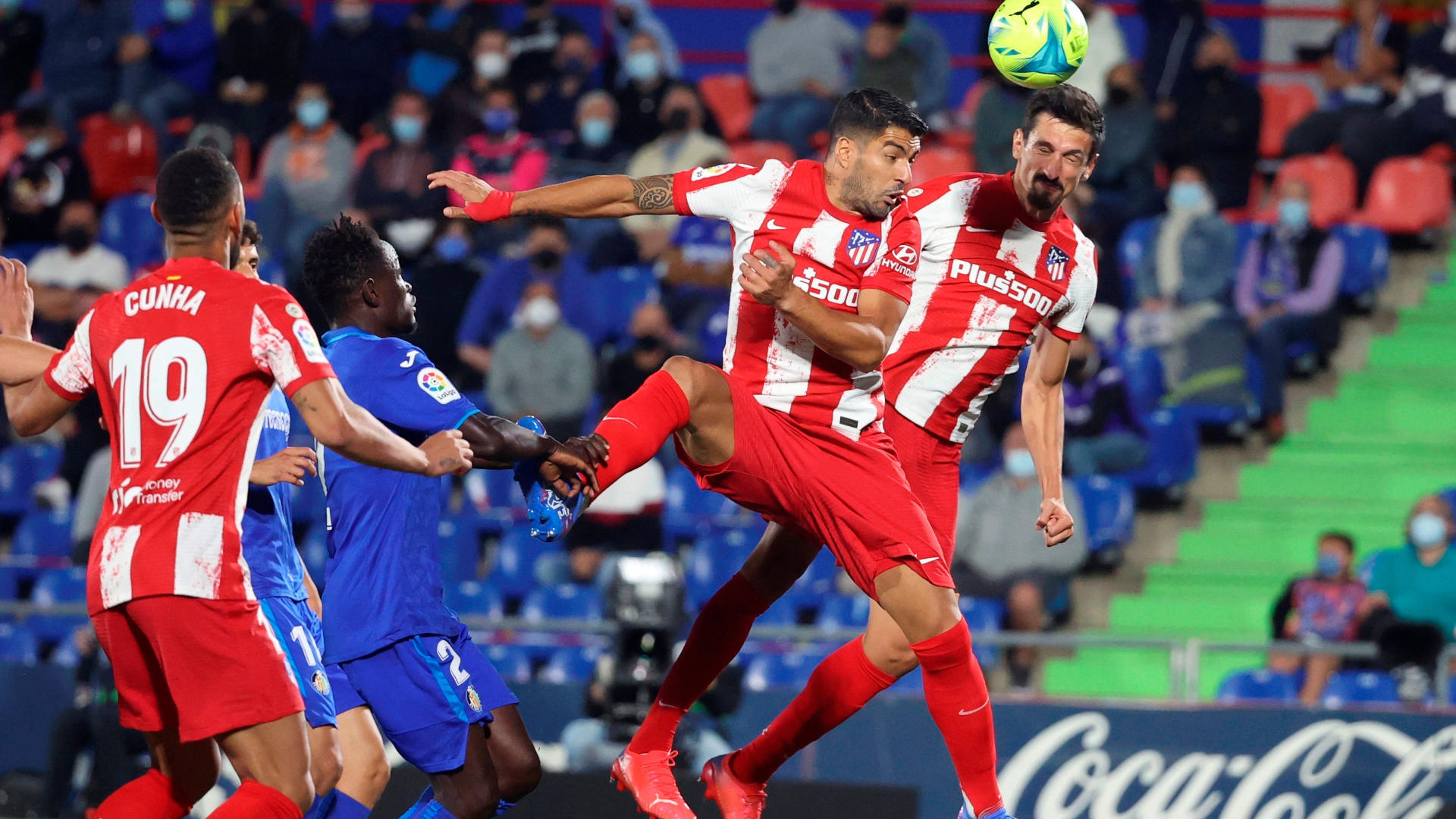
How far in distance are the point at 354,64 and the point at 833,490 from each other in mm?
10448

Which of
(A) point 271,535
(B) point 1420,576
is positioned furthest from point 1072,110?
(B) point 1420,576

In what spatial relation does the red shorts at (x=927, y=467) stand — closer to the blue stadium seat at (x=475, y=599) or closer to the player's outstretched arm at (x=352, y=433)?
the player's outstretched arm at (x=352, y=433)

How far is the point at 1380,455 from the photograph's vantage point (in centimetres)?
1241

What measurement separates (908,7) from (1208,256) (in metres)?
3.33

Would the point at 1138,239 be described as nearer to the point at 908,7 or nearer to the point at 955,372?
the point at 908,7

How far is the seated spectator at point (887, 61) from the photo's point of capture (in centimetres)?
1366

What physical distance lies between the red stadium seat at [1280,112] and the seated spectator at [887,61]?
3.08 m

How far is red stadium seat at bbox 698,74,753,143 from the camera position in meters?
15.4

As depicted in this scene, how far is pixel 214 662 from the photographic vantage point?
4613 millimetres

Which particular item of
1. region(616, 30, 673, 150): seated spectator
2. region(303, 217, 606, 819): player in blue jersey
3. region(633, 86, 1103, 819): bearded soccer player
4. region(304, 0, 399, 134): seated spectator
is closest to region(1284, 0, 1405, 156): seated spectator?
region(616, 30, 673, 150): seated spectator

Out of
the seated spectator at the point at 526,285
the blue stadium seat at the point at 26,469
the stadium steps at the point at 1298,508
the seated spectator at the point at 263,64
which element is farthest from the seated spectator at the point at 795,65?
the blue stadium seat at the point at 26,469

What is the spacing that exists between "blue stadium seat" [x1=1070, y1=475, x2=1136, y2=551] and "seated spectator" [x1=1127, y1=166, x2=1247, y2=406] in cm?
104

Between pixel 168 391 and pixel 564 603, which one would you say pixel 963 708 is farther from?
pixel 564 603

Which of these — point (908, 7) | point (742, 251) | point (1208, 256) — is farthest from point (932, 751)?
point (908, 7)
